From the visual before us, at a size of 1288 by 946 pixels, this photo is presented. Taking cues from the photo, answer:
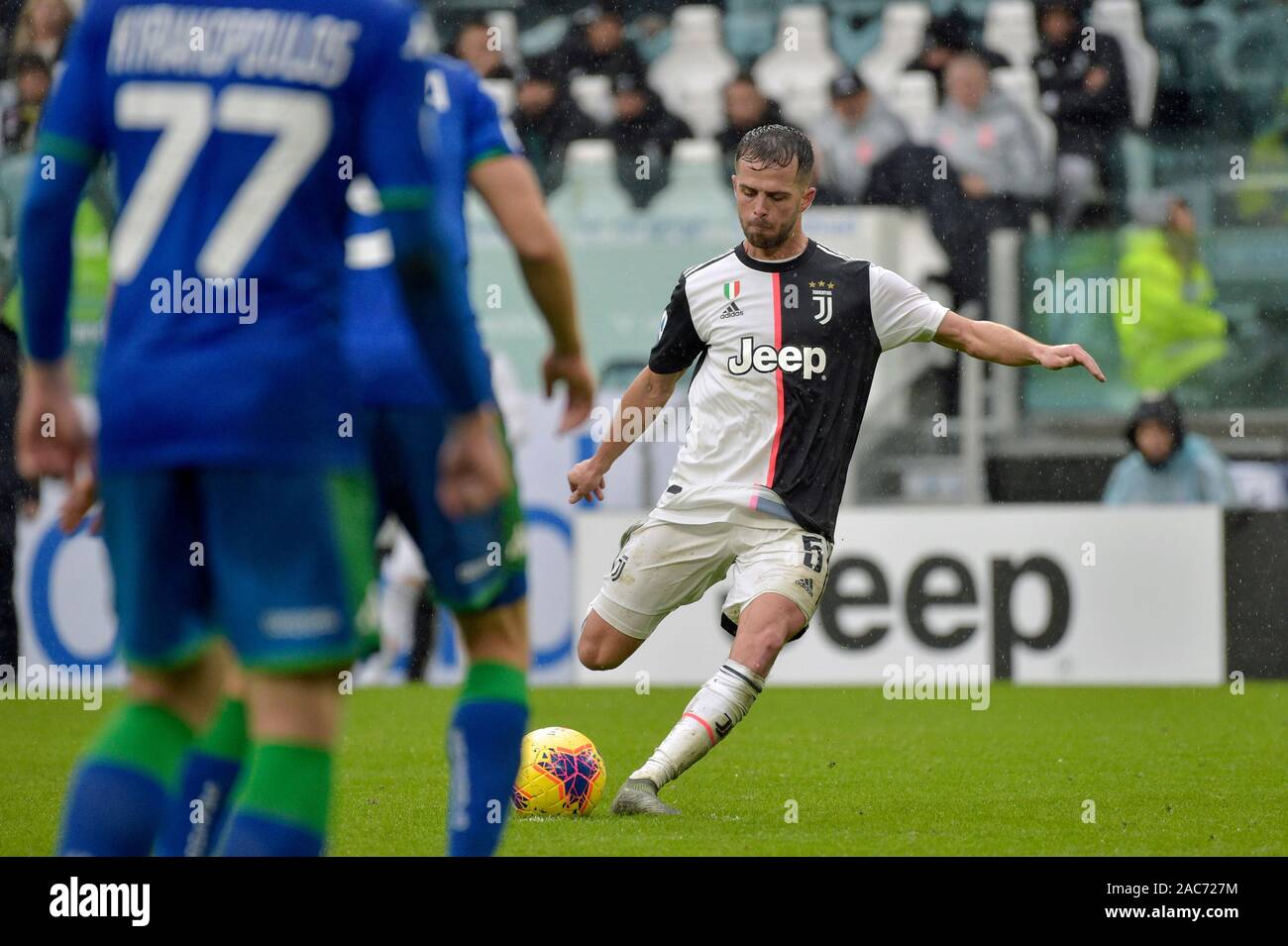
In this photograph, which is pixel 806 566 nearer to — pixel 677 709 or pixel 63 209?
pixel 63 209

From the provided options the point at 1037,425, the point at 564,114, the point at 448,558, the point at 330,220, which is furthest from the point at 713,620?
the point at 330,220

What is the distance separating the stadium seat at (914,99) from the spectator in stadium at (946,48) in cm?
10

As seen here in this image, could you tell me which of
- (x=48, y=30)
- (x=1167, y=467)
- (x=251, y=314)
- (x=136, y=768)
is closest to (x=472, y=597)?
(x=136, y=768)

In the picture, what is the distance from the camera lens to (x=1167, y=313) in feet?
40.9

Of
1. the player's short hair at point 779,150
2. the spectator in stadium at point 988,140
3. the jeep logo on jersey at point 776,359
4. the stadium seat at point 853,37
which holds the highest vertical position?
the stadium seat at point 853,37

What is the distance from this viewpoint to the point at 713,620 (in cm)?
1189

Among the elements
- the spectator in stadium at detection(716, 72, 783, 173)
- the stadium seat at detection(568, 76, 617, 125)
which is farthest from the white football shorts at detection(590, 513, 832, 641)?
the stadium seat at detection(568, 76, 617, 125)

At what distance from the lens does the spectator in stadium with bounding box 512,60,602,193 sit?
45.6ft

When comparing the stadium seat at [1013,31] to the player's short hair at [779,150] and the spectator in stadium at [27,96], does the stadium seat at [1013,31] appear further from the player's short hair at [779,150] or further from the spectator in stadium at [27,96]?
the player's short hair at [779,150]

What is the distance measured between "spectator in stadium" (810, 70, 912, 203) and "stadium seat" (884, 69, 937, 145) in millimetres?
274

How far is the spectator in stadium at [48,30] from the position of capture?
12.8 meters

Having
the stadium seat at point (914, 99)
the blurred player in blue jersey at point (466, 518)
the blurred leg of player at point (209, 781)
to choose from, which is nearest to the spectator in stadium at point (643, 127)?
the stadium seat at point (914, 99)

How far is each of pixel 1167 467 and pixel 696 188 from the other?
3402 millimetres
